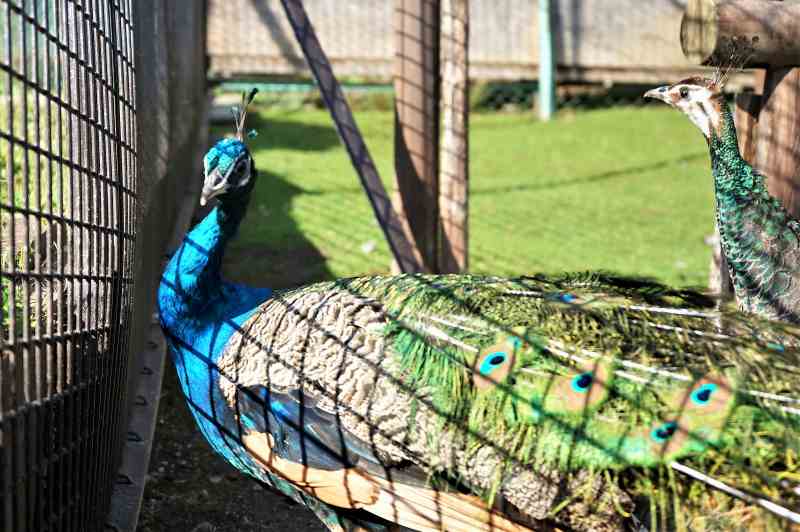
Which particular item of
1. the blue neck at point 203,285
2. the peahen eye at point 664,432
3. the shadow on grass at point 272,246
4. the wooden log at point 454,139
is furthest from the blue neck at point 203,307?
the shadow on grass at point 272,246

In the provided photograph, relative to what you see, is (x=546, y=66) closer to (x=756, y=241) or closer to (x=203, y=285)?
(x=756, y=241)

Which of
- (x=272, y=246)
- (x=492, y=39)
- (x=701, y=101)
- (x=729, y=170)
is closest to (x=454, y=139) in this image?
(x=701, y=101)

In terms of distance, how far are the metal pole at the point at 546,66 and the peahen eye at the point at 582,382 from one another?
7352 mm


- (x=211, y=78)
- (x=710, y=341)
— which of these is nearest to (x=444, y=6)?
(x=710, y=341)

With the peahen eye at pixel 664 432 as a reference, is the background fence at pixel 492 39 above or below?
above

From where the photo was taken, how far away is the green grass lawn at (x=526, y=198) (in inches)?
200

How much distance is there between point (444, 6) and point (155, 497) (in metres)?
2.12

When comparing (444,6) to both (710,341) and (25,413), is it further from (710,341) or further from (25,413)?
(25,413)

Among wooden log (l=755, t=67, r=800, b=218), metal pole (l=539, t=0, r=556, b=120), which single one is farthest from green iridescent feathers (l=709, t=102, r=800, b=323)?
metal pole (l=539, t=0, r=556, b=120)

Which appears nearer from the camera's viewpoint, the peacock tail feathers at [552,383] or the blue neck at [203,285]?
the peacock tail feathers at [552,383]

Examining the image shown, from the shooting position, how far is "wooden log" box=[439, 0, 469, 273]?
3631 mm

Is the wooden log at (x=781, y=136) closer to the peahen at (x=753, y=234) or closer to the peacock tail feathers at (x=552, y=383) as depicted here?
the peahen at (x=753, y=234)

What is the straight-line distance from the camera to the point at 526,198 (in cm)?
686

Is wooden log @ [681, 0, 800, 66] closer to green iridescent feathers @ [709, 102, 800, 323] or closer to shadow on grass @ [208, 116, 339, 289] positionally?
green iridescent feathers @ [709, 102, 800, 323]
